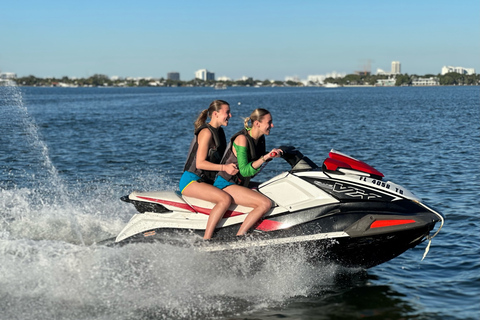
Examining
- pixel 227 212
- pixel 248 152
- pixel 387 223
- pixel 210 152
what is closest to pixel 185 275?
pixel 227 212

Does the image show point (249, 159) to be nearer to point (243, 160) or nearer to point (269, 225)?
point (243, 160)

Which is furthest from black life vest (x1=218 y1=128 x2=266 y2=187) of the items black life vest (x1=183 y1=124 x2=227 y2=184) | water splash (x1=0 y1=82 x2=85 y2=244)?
water splash (x1=0 y1=82 x2=85 y2=244)

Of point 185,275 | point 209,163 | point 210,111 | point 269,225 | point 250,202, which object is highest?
point 210,111

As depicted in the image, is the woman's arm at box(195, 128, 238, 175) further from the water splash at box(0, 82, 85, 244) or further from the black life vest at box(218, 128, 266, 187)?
the water splash at box(0, 82, 85, 244)

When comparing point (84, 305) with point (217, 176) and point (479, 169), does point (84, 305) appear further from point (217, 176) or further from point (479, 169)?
point (479, 169)

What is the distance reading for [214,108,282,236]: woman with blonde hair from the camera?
18.9 ft

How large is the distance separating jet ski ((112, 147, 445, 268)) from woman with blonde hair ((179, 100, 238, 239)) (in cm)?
17

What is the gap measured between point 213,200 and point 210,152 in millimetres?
536

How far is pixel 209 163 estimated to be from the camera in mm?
5848

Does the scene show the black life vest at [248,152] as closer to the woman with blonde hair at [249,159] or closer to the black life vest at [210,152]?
the woman with blonde hair at [249,159]

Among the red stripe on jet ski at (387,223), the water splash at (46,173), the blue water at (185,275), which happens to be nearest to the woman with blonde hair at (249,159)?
the blue water at (185,275)

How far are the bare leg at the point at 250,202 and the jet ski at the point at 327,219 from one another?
108 mm

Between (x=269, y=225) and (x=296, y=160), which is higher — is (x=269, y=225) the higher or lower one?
the lower one

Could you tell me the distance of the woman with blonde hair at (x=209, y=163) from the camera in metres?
5.84
